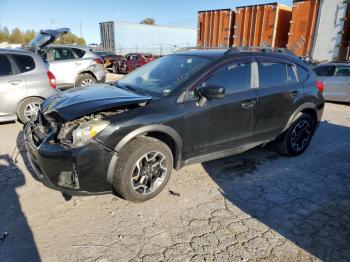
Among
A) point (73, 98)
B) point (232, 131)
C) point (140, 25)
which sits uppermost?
point (140, 25)

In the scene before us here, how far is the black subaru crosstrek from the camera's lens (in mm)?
2898

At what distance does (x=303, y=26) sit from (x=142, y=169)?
1246 cm

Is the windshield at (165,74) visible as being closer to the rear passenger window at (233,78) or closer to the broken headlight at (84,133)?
the rear passenger window at (233,78)

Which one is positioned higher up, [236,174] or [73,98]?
[73,98]

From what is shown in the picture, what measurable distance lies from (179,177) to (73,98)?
5.59 ft

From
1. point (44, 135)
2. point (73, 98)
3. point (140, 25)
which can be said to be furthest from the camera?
point (140, 25)

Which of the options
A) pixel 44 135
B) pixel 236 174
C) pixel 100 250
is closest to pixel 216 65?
pixel 236 174

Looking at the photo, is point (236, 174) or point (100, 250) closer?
point (100, 250)

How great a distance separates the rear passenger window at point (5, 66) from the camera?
5727 mm

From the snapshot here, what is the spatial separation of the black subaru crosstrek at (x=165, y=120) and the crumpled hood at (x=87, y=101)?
0.01m

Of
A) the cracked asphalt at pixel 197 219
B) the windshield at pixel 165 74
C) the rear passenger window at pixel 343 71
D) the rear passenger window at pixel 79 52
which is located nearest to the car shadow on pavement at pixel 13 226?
the cracked asphalt at pixel 197 219

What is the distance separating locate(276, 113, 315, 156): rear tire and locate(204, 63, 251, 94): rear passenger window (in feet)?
4.05

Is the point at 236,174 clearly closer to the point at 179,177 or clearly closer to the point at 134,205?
the point at 179,177

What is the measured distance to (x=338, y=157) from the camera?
16.0 feet
